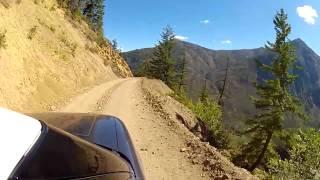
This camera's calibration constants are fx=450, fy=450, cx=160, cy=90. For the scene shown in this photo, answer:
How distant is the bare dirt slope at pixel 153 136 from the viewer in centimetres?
1117

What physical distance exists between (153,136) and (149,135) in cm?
18

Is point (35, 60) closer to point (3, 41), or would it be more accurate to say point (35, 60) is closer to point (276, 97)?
point (3, 41)

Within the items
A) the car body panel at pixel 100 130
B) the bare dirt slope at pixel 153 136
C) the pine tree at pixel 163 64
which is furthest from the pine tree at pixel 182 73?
the car body panel at pixel 100 130

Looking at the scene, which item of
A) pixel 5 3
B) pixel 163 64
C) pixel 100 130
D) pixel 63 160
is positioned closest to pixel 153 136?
pixel 100 130

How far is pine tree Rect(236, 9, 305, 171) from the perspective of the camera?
3584 cm

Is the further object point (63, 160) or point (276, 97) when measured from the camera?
point (276, 97)

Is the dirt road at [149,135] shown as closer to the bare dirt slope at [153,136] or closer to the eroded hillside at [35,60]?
the bare dirt slope at [153,136]

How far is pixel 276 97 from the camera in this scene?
1417 inches

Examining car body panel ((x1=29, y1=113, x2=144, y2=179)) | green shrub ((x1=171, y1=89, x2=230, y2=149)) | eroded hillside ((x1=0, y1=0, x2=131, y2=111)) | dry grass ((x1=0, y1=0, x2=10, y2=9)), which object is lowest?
green shrub ((x1=171, y1=89, x2=230, y2=149))

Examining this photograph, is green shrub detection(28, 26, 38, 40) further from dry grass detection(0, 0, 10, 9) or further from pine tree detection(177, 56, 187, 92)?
pine tree detection(177, 56, 187, 92)

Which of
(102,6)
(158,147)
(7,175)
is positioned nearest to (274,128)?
(158,147)

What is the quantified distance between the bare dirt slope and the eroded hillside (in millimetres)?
1467

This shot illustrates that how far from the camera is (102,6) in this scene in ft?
304

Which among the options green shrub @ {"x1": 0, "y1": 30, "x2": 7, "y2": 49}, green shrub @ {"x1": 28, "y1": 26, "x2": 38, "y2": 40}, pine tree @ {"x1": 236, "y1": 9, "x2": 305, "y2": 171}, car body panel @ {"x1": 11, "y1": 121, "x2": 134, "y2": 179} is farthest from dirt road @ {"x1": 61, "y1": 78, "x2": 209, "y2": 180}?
pine tree @ {"x1": 236, "y1": 9, "x2": 305, "y2": 171}
